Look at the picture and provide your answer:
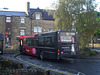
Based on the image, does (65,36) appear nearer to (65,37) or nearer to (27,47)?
(65,37)

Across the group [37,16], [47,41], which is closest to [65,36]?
[47,41]

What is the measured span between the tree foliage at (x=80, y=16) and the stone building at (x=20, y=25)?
637 inches

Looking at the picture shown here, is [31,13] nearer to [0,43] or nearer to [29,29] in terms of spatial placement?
[29,29]

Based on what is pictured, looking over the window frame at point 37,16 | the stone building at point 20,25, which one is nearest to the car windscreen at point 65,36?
the stone building at point 20,25

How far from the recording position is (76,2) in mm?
18688

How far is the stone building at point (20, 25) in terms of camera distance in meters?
35.9

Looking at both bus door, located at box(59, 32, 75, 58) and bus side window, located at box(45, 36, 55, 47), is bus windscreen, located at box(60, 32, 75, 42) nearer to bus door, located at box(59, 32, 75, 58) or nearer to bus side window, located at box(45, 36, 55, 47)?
bus door, located at box(59, 32, 75, 58)

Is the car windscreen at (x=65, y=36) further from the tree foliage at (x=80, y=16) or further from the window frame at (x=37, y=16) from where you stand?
the window frame at (x=37, y=16)

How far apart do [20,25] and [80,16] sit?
70.4 feet

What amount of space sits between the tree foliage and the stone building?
53.1 ft

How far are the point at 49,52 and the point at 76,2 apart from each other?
8448 millimetres

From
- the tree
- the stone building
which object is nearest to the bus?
the tree

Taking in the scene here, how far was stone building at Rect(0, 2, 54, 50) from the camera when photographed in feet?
118

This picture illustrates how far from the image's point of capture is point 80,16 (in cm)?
1873
